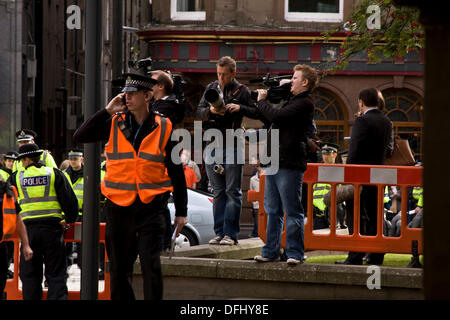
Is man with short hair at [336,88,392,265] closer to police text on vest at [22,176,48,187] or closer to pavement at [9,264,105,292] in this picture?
police text on vest at [22,176,48,187]

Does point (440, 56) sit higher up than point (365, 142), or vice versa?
point (440, 56)

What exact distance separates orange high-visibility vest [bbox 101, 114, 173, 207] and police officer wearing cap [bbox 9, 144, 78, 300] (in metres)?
3.28

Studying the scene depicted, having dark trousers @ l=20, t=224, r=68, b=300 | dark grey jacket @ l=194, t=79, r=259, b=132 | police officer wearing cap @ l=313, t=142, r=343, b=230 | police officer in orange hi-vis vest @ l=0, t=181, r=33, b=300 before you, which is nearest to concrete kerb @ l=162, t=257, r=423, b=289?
dark grey jacket @ l=194, t=79, r=259, b=132

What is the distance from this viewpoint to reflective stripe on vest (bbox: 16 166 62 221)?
10594mm

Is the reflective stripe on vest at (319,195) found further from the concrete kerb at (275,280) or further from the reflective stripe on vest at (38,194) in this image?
the reflective stripe on vest at (38,194)

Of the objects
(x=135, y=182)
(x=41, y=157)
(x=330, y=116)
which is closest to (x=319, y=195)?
(x=41, y=157)

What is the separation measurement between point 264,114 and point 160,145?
160 centimetres

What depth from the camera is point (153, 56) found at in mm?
26672

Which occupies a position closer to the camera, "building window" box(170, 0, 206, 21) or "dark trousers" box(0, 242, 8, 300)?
"dark trousers" box(0, 242, 8, 300)

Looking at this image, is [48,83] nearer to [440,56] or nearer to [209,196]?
[209,196]

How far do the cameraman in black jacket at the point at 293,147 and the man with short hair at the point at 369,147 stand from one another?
839 mm

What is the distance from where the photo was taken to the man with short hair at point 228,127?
9.57 m

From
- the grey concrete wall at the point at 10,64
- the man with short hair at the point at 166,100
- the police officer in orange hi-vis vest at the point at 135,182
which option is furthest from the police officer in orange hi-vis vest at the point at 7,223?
the grey concrete wall at the point at 10,64

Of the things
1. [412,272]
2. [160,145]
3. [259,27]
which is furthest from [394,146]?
[259,27]
